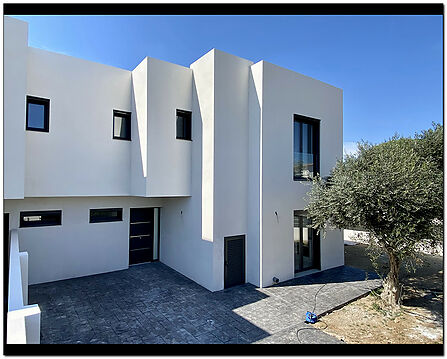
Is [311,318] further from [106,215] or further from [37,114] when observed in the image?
[37,114]

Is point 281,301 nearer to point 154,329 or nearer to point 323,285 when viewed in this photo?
point 323,285

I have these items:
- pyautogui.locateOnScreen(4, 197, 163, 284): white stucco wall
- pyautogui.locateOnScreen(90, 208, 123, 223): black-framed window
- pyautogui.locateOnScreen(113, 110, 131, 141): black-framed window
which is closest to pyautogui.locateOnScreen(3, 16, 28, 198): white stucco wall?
pyautogui.locateOnScreen(4, 197, 163, 284): white stucco wall

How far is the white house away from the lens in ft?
22.1

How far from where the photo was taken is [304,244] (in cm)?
812

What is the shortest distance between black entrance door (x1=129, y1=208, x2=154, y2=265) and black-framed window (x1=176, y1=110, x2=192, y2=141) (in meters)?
3.12

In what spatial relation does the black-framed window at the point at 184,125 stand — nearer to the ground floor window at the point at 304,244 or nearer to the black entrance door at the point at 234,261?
the black entrance door at the point at 234,261

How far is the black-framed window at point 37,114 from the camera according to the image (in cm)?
648

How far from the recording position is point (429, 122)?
8.09m

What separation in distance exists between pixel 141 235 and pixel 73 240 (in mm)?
2101

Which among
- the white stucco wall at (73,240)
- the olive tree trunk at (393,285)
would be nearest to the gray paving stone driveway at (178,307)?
the white stucco wall at (73,240)

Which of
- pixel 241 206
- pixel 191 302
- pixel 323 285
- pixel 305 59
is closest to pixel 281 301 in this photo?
pixel 323 285

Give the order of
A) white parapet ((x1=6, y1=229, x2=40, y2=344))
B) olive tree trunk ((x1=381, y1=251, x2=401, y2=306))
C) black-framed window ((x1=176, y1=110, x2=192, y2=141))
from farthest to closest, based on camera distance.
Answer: black-framed window ((x1=176, y1=110, x2=192, y2=141)), olive tree trunk ((x1=381, y1=251, x2=401, y2=306)), white parapet ((x1=6, y1=229, x2=40, y2=344))

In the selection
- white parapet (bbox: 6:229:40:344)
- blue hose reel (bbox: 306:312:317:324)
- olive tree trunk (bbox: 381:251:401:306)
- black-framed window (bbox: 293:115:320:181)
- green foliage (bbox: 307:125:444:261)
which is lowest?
blue hose reel (bbox: 306:312:317:324)

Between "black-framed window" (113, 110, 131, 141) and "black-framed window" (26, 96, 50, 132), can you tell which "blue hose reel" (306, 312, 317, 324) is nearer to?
"black-framed window" (113, 110, 131, 141)
